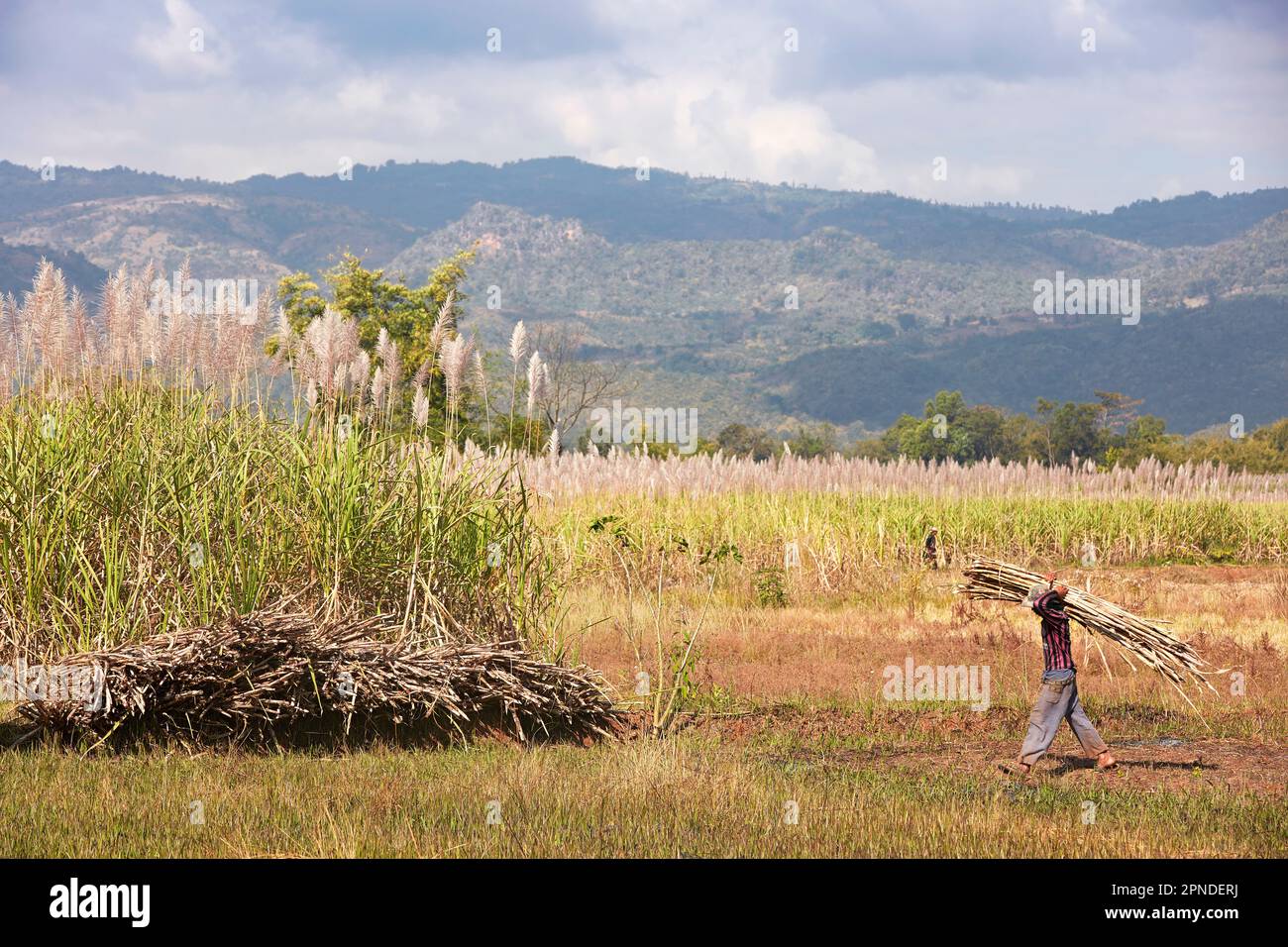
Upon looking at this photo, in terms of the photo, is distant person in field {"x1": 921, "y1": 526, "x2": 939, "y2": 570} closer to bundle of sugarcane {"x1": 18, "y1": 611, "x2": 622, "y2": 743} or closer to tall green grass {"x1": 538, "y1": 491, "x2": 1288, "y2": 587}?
tall green grass {"x1": 538, "y1": 491, "x2": 1288, "y2": 587}

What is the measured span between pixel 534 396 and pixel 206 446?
7.36 feet

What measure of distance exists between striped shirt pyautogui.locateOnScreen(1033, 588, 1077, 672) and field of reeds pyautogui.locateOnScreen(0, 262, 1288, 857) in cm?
71

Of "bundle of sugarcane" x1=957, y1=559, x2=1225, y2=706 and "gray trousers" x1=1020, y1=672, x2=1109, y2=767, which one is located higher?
"bundle of sugarcane" x1=957, y1=559, x2=1225, y2=706

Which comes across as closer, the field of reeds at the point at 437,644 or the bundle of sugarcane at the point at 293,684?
the field of reeds at the point at 437,644

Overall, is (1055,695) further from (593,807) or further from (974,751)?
(593,807)

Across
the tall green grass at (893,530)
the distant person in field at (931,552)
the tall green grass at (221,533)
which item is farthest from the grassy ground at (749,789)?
the distant person in field at (931,552)

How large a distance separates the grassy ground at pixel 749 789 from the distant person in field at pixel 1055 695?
0.18 m

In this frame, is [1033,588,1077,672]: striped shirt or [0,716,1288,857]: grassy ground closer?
[0,716,1288,857]: grassy ground


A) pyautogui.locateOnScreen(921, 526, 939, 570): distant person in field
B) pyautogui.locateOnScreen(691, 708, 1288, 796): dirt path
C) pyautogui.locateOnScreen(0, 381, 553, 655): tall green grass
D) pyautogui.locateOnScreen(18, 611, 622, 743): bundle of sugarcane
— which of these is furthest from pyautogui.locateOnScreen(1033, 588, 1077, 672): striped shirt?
pyautogui.locateOnScreen(921, 526, 939, 570): distant person in field

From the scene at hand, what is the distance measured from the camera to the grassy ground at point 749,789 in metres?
5.65

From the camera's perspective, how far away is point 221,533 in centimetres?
852

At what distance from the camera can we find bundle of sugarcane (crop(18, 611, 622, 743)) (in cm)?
726

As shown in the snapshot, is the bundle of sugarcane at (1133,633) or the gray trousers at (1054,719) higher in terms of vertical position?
the bundle of sugarcane at (1133,633)

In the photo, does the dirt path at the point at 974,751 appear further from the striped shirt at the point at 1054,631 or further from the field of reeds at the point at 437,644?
the striped shirt at the point at 1054,631
